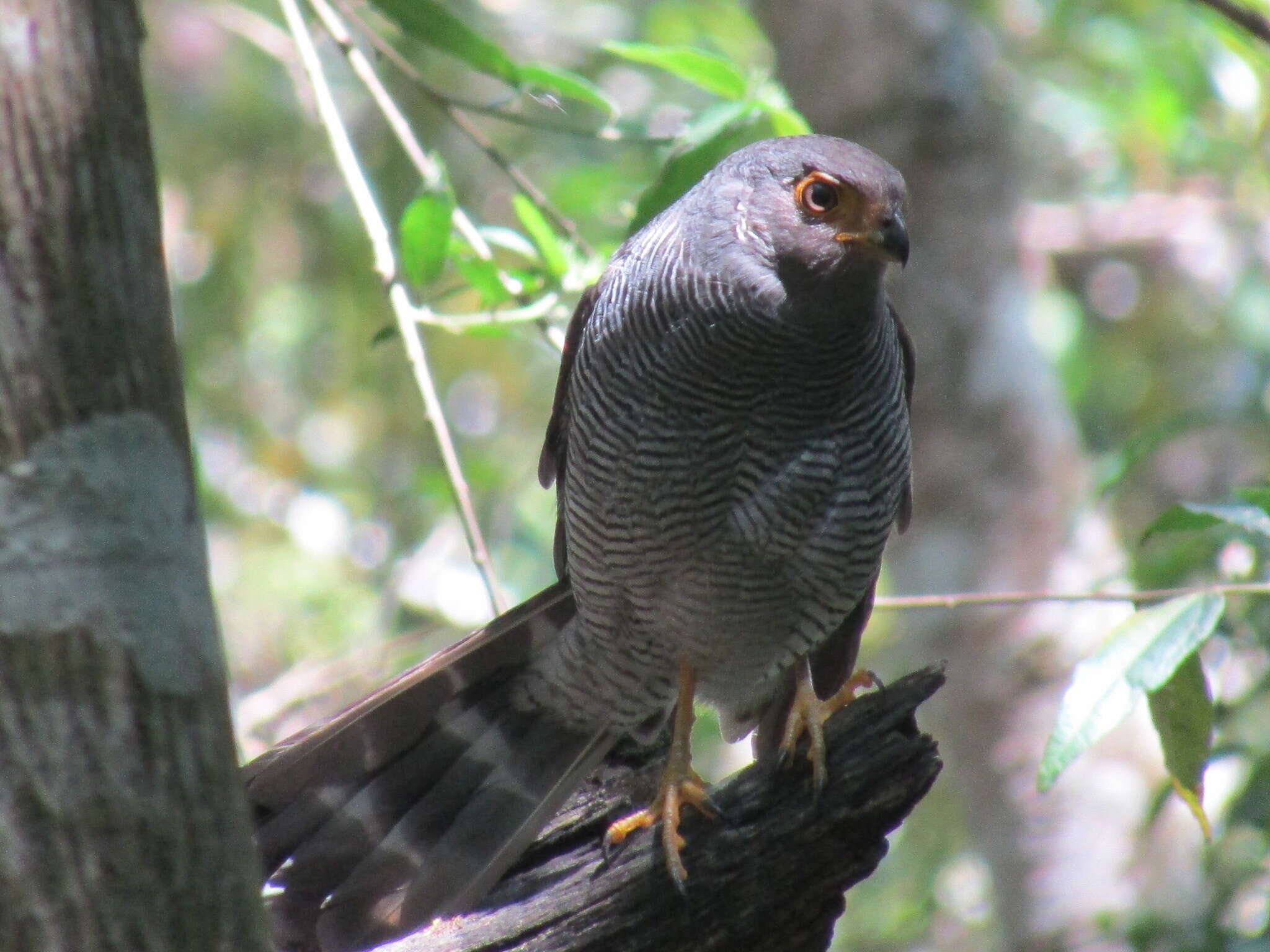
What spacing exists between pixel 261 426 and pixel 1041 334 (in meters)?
4.80

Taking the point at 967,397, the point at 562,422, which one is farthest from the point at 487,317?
the point at 967,397

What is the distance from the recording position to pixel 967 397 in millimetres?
5676

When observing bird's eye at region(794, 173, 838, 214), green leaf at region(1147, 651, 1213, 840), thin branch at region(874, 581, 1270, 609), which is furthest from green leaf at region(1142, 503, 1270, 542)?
bird's eye at region(794, 173, 838, 214)

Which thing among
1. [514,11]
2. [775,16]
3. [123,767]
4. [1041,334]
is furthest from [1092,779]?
[514,11]

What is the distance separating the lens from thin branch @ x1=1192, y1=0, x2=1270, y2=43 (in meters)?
1.65

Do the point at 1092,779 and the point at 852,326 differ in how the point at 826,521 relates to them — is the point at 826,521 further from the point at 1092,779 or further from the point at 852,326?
the point at 1092,779

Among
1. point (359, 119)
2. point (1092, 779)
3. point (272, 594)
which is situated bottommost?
point (1092, 779)

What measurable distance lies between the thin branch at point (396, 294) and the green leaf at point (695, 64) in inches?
26.9

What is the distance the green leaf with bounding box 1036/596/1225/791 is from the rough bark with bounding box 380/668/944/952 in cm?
25

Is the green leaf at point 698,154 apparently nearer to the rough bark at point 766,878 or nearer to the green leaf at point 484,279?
the green leaf at point 484,279

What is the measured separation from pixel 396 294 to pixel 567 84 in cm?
68

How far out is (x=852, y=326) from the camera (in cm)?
304

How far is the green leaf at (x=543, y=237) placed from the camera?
326 cm

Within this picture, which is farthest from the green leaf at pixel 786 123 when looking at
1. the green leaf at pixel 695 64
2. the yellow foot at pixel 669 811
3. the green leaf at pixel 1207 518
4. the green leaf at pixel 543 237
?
the yellow foot at pixel 669 811
